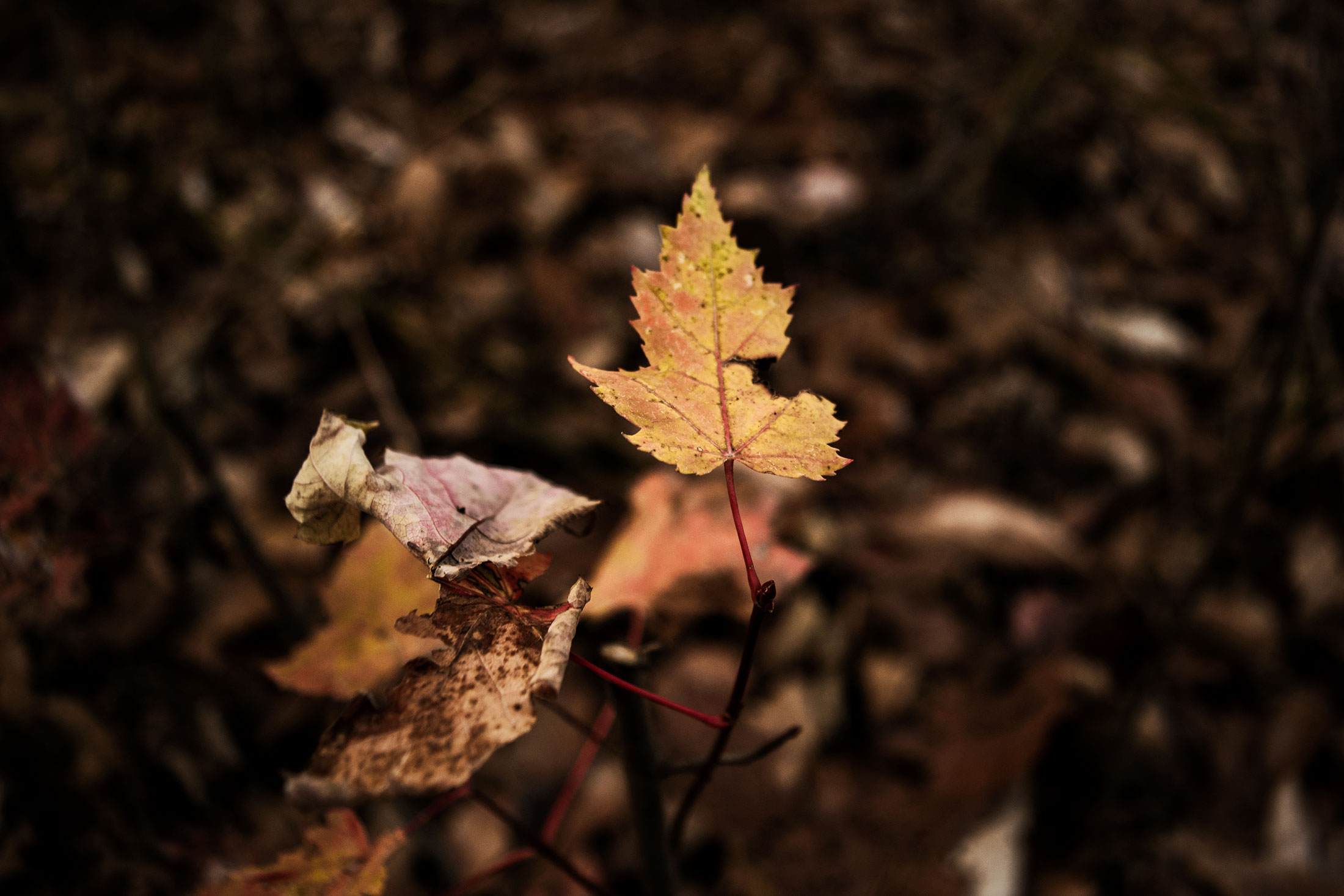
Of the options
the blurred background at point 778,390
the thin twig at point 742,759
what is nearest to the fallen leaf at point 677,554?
the blurred background at point 778,390

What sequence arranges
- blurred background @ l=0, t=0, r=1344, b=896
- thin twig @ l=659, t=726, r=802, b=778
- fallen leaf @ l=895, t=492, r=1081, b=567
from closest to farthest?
1. thin twig @ l=659, t=726, r=802, b=778
2. blurred background @ l=0, t=0, r=1344, b=896
3. fallen leaf @ l=895, t=492, r=1081, b=567

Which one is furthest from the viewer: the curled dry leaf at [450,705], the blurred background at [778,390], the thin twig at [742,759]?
the blurred background at [778,390]

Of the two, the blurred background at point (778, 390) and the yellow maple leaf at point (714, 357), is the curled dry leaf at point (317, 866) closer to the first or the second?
the blurred background at point (778, 390)

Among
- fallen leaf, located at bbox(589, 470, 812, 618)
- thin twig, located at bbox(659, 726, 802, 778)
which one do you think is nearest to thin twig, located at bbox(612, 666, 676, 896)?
thin twig, located at bbox(659, 726, 802, 778)

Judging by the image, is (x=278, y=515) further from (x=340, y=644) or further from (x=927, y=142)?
(x=927, y=142)

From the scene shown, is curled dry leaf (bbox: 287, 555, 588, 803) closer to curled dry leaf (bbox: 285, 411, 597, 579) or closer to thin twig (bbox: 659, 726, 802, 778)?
curled dry leaf (bbox: 285, 411, 597, 579)
